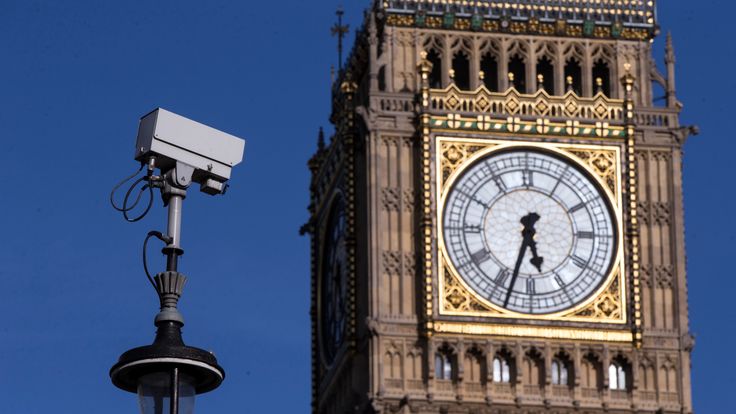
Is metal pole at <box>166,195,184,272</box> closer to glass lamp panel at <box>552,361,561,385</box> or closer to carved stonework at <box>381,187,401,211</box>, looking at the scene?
carved stonework at <box>381,187,401,211</box>

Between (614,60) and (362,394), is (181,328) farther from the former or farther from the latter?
(614,60)

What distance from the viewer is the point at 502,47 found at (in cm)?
5628

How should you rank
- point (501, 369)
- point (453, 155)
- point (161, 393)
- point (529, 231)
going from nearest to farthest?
point (161, 393) → point (501, 369) → point (529, 231) → point (453, 155)

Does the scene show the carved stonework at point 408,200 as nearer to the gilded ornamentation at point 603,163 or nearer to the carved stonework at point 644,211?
the gilded ornamentation at point 603,163

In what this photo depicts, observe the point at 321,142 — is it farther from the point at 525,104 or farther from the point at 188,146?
the point at 188,146

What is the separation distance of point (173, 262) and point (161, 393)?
111 centimetres

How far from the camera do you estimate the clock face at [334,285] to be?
57.0 m

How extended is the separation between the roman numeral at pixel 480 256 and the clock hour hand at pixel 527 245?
2.30 feet

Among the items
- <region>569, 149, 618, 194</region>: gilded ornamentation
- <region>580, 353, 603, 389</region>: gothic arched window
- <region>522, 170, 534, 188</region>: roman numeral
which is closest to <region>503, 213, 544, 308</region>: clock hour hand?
<region>522, 170, 534, 188</region>: roman numeral

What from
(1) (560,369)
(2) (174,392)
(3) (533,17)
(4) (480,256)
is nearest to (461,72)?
(3) (533,17)

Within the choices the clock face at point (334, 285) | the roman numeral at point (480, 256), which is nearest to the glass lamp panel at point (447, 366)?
the roman numeral at point (480, 256)

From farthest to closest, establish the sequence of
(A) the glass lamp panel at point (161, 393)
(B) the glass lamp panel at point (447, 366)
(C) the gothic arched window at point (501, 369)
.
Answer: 1. (C) the gothic arched window at point (501, 369)
2. (B) the glass lamp panel at point (447, 366)
3. (A) the glass lamp panel at point (161, 393)

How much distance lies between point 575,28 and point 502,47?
6.15ft

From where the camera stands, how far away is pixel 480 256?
177 ft
